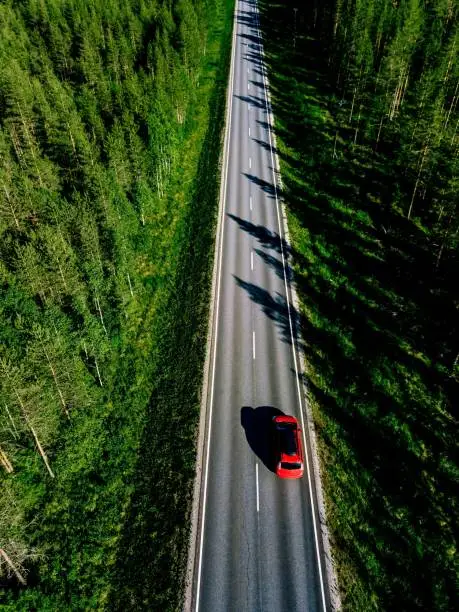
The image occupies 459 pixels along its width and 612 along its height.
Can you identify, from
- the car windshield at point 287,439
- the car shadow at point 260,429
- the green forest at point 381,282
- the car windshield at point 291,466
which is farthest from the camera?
the car shadow at point 260,429

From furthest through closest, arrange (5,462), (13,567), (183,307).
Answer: (183,307) < (5,462) < (13,567)

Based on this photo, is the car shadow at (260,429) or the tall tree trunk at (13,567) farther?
the car shadow at (260,429)

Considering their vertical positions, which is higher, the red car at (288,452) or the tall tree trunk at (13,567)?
the red car at (288,452)

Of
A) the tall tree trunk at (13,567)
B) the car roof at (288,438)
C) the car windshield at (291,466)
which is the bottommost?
the tall tree trunk at (13,567)

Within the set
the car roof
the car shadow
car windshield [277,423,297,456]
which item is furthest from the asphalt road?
car windshield [277,423,297,456]

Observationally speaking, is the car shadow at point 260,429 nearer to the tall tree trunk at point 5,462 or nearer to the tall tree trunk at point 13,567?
the tall tree trunk at point 13,567

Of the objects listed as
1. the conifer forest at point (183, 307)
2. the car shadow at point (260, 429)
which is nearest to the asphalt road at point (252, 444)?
the car shadow at point (260, 429)

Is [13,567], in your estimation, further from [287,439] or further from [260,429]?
[287,439]

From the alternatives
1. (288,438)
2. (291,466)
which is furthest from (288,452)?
(288,438)
